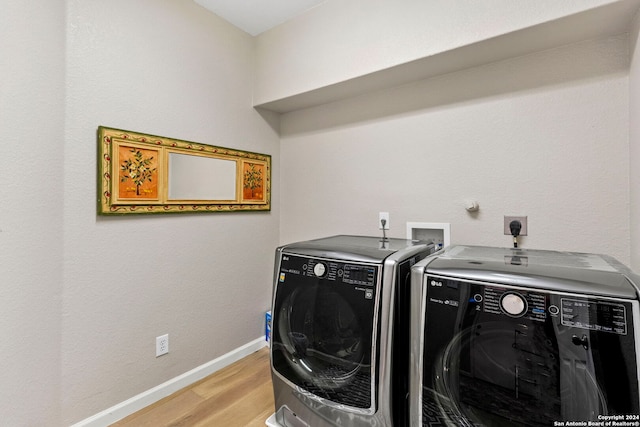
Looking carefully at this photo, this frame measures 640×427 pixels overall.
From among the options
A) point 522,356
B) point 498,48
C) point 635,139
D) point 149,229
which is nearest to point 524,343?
point 522,356

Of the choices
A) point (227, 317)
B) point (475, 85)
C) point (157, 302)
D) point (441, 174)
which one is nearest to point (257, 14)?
point (475, 85)

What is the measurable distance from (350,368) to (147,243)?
1.38 metres

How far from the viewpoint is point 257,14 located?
211 cm

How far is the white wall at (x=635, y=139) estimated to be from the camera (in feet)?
4.00

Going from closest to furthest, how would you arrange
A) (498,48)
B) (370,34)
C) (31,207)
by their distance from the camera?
(31,207)
(498,48)
(370,34)

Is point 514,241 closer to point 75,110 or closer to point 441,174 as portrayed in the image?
point 441,174

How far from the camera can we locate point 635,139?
1.26 metres

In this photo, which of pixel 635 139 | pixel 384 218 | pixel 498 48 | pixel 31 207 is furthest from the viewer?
pixel 384 218

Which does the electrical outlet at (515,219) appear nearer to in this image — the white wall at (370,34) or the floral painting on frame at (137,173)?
the white wall at (370,34)

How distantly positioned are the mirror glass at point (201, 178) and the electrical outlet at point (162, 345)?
0.88 meters

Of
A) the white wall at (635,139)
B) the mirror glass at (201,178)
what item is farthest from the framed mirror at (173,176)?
the white wall at (635,139)

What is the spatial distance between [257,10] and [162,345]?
2.32m

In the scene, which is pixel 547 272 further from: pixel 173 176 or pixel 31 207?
pixel 31 207

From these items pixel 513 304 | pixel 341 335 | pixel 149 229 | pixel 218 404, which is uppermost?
pixel 149 229
